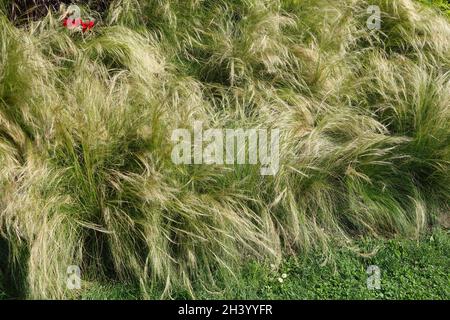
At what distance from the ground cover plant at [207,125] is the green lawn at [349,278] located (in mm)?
82

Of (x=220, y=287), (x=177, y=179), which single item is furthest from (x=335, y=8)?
(x=220, y=287)

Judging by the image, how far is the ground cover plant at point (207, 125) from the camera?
12.2 feet

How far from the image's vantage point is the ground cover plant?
371 cm

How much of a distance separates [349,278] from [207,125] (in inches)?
51.4

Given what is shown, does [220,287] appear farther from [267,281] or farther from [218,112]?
[218,112]

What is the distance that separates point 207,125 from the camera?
4.23 meters

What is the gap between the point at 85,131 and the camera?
3934mm

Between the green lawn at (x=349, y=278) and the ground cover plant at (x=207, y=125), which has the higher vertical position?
the ground cover plant at (x=207, y=125)

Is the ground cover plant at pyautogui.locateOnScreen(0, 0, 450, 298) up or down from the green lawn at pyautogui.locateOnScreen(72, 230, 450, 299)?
up

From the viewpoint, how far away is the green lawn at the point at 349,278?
3.69 meters

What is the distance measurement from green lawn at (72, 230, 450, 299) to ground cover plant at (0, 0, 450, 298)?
0.08 meters

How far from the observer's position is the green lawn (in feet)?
12.1

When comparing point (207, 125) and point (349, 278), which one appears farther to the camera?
point (207, 125)

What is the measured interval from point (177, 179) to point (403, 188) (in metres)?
1.57
